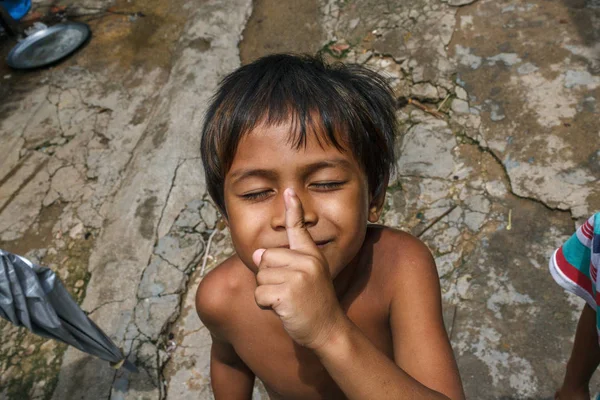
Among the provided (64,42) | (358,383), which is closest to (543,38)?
(358,383)

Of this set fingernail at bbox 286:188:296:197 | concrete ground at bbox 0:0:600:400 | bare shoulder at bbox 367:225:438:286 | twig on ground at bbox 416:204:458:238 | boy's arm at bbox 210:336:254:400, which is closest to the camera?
fingernail at bbox 286:188:296:197

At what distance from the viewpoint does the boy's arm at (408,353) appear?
3.32 feet

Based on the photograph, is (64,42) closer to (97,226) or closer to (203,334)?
(97,226)

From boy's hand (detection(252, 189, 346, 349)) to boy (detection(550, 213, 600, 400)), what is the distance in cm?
77

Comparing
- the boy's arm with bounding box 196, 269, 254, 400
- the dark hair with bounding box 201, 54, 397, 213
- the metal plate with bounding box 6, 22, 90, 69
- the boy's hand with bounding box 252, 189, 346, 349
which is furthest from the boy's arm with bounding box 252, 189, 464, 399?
the metal plate with bounding box 6, 22, 90, 69

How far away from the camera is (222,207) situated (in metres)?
1.50

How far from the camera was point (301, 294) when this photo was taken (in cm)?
98

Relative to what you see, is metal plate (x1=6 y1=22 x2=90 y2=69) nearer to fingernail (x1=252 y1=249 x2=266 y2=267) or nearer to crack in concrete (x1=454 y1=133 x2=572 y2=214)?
crack in concrete (x1=454 y1=133 x2=572 y2=214)

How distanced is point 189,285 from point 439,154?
159 centimetres

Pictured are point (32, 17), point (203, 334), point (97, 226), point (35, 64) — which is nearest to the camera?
point (203, 334)

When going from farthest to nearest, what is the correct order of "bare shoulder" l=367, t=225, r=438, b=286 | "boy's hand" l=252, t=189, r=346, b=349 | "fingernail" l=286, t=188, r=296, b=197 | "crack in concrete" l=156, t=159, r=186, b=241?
1. "crack in concrete" l=156, t=159, r=186, b=241
2. "bare shoulder" l=367, t=225, r=438, b=286
3. "fingernail" l=286, t=188, r=296, b=197
4. "boy's hand" l=252, t=189, r=346, b=349

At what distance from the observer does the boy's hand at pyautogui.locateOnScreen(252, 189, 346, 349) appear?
3.23ft

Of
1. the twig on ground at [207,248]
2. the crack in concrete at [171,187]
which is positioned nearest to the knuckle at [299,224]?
the twig on ground at [207,248]

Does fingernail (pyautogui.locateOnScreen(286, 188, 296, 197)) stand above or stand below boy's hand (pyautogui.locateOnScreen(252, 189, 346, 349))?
above
